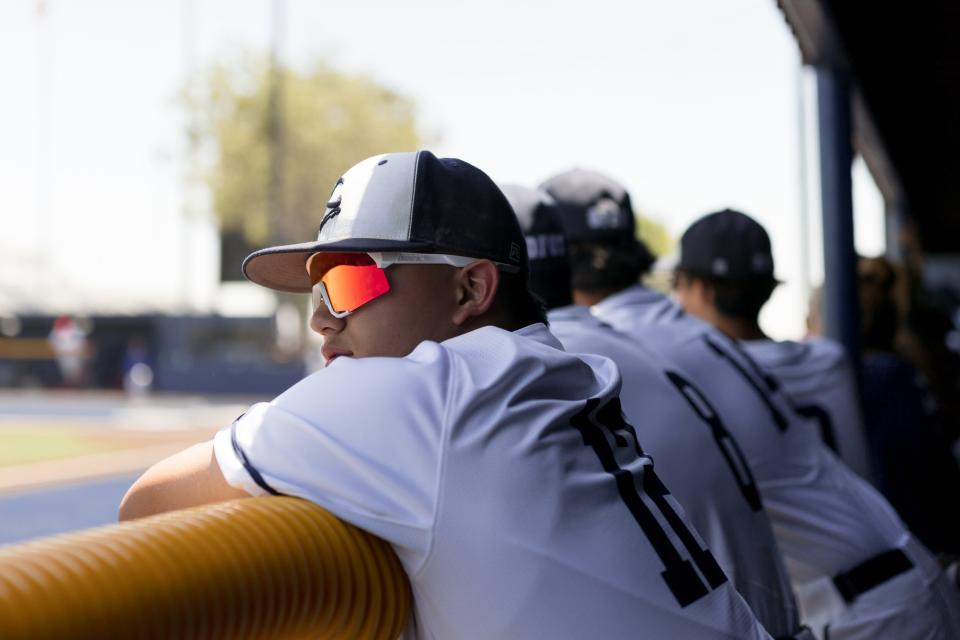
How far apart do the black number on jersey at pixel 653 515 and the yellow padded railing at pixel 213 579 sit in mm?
322

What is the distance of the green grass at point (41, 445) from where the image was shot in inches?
669

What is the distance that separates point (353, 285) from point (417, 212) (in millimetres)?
154

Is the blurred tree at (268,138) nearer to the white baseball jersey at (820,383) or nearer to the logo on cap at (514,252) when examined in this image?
the white baseball jersey at (820,383)

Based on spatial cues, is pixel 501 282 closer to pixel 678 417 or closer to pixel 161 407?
pixel 678 417

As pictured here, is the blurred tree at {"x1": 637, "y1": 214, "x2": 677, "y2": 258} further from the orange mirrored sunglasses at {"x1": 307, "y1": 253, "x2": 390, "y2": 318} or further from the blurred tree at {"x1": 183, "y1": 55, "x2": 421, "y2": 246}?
the orange mirrored sunglasses at {"x1": 307, "y1": 253, "x2": 390, "y2": 318}

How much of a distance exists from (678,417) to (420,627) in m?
1.21

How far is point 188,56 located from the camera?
Result: 133ft

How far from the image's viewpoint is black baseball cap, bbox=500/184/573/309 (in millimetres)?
2654

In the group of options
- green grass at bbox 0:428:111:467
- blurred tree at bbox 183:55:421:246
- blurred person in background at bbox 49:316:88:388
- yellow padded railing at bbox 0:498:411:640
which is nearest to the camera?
yellow padded railing at bbox 0:498:411:640

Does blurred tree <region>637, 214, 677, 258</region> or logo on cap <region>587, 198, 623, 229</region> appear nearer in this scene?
logo on cap <region>587, 198, 623, 229</region>

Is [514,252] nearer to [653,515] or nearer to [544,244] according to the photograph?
[653,515]

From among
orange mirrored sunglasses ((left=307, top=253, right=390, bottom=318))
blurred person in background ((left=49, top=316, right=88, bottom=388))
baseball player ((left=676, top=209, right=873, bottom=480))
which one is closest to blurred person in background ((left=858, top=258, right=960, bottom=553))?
baseball player ((left=676, top=209, right=873, bottom=480))

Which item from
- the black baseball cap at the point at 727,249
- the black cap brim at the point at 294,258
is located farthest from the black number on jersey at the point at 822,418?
the black cap brim at the point at 294,258

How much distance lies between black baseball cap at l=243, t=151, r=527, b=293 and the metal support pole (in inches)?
198
